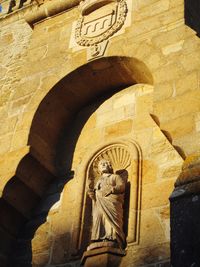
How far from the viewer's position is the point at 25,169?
7500mm

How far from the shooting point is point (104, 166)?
22.8ft

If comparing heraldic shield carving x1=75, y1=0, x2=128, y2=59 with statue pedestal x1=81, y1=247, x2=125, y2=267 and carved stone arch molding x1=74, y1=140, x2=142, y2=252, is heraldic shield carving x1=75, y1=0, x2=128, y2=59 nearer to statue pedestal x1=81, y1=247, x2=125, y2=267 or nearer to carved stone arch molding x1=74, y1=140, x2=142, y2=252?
carved stone arch molding x1=74, y1=140, x2=142, y2=252

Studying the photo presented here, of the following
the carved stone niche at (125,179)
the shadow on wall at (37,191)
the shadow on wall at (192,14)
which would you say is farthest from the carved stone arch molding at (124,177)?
the shadow on wall at (192,14)

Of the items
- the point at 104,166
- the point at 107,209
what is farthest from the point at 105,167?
the point at 107,209

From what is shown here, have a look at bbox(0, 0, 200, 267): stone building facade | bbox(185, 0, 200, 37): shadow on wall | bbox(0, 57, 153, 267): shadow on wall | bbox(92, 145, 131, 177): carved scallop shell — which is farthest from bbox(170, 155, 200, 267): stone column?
bbox(185, 0, 200, 37): shadow on wall

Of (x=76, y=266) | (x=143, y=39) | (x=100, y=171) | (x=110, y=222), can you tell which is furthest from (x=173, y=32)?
(x=76, y=266)

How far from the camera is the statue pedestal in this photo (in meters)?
6.06

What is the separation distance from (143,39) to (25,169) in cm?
229

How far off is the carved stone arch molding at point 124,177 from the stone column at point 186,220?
1440mm

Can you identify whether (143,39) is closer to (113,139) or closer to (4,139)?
(113,139)

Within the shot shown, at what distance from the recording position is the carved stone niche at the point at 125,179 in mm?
6402

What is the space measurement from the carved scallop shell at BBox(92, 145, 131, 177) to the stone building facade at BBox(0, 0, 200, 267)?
2cm

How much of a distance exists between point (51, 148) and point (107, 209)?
181 centimetres

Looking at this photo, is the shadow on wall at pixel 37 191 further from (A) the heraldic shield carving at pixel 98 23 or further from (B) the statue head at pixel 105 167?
(A) the heraldic shield carving at pixel 98 23
